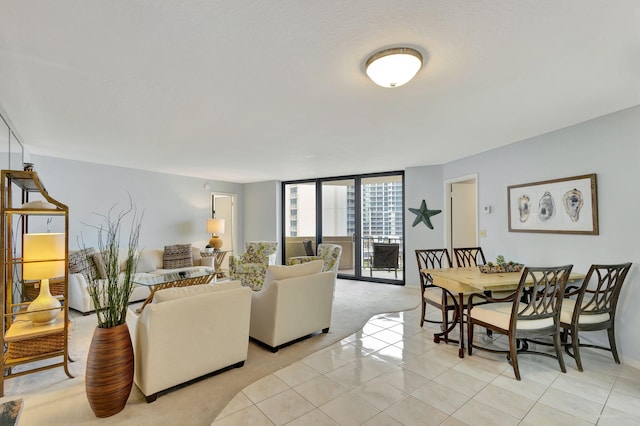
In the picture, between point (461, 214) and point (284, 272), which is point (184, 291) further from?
point (461, 214)

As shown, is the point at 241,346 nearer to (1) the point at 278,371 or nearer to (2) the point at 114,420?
(1) the point at 278,371

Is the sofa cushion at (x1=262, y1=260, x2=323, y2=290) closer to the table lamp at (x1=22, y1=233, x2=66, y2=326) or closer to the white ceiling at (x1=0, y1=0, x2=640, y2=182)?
the white ceiling at (x1=0, y1=0, x2=640, y2=182)

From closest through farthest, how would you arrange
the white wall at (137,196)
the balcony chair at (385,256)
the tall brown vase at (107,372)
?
1. the tall brown vase at (107,372)
2. the white wall at (137,196)
3. the balcony chair at (385,256)

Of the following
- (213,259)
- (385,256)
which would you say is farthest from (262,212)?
(385,256)

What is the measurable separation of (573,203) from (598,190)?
0.88ft

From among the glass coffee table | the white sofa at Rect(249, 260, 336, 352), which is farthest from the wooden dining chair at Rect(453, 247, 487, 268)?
the glass coffee table

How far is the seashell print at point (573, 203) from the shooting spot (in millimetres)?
3164

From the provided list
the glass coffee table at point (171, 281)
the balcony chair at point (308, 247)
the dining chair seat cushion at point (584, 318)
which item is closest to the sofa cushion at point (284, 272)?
the glass coffee table at point (171, 281)

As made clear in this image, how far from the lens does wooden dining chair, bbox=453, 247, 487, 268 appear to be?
165 inches

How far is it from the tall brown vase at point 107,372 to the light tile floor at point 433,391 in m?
0.75

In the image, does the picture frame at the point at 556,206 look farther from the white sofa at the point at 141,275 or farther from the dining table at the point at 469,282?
the white sofa at the point at 141,275

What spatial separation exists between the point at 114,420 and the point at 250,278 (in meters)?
3.05

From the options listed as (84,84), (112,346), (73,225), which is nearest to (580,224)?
(112,346)

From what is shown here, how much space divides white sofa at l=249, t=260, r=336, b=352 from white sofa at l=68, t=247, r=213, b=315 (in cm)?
171
